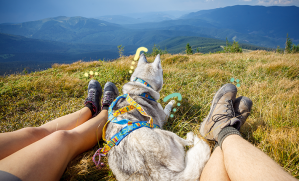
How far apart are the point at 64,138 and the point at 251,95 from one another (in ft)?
13.6

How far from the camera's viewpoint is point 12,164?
1.28m

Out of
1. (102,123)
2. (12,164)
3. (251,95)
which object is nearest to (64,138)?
(12,164)

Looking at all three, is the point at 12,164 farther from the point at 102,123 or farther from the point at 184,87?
the point at 184,87

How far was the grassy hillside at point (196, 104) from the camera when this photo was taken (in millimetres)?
1828

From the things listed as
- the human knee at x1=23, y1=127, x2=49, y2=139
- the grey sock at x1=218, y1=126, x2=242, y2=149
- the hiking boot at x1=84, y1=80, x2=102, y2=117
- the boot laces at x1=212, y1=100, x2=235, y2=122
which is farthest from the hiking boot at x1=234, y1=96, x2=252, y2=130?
the human knee at x1=23, y1=127, x2=49, y2=139

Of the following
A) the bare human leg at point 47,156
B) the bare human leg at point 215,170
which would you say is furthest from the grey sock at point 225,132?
the bare human leg at point 47,156

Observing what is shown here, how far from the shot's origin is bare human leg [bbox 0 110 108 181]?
127 cm

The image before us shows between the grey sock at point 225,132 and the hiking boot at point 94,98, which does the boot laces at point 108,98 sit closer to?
the hiking boot at point 94,98

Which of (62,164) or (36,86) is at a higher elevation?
(36,86)

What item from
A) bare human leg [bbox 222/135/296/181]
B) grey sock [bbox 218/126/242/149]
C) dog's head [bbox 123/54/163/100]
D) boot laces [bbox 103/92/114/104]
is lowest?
grey sock [bbox 218/126/242/149]

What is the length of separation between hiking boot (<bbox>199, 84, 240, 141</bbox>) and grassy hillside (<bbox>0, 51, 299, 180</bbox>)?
311 mm

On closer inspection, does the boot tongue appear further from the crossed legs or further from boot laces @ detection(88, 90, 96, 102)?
boot laces @ detection(88, 90, 96, 102)

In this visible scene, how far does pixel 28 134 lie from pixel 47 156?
0.76 m

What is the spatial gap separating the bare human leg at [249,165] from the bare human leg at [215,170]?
2.7 inches
